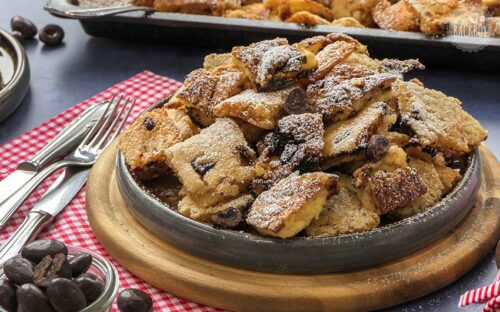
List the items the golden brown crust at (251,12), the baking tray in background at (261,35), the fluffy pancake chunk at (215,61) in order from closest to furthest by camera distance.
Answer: the fluffy pancake chunk at (215,61) → the baking tray in background at (261,35) → the golden brown crust at (251,12)

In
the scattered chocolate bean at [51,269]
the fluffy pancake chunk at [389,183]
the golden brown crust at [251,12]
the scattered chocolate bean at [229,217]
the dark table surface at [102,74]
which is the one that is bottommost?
the dark table surface at [102,74]

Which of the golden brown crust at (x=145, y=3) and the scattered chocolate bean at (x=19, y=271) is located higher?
the scattered chocolate bean at (x=19, y=271)

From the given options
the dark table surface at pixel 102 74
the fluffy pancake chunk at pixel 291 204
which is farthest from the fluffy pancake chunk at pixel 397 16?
the fluffy pancake chunk at pixel 291 204

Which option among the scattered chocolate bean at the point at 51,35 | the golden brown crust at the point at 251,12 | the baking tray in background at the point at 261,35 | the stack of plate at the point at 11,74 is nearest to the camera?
the stack of plate at the point at 11,74

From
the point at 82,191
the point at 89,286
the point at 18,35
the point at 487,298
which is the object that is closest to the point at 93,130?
the point at 82,191

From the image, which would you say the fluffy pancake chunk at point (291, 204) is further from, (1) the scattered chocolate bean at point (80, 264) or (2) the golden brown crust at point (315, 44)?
(2) the golden brown crust at point (315, 44)

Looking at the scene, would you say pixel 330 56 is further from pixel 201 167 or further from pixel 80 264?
pixel 80 264

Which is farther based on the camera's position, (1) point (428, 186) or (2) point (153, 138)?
(2) point (153, 138)

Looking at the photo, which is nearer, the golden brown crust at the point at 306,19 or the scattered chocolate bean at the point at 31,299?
the scattered chocolate bean at the point at 31,299
